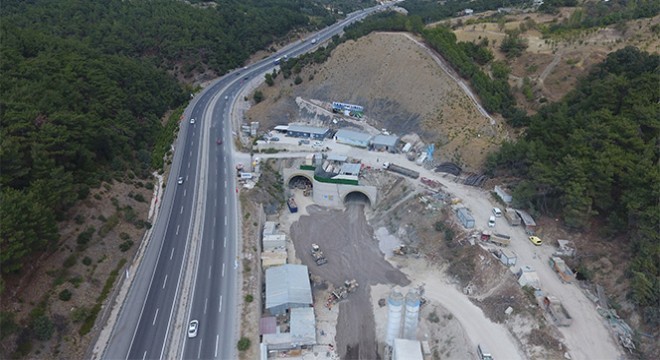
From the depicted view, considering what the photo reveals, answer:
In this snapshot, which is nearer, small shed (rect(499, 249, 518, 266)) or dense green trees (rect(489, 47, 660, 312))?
dense green trees (rect(489, 47, 660, 312))

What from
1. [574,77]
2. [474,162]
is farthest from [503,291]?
[574,77]

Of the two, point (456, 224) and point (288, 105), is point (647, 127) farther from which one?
point (288, 105)

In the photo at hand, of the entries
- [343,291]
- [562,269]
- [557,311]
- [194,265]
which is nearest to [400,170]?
[343,291]

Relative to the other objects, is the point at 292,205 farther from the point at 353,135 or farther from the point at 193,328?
the point at 193,328

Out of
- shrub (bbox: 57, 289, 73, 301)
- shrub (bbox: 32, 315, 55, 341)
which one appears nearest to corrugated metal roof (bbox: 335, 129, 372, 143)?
shrub (bbox: 57, 289, 73, 301)

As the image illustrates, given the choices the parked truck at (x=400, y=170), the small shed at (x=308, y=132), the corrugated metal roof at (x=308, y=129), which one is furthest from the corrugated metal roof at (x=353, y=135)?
the parked truck at (x=400, y=170)

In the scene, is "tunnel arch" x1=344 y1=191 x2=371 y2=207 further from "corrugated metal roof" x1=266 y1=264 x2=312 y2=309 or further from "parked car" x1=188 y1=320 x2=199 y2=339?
"parked car" x1=188 y1=320 x2=199 y2=339
